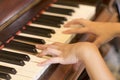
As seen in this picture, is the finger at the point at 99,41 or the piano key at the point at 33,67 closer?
the piano key at the point at 33,67

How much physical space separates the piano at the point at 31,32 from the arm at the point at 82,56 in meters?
0.05

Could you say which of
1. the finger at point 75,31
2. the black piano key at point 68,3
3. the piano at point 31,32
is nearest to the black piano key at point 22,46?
the piano at point 31,32

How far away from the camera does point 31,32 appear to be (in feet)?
4.35

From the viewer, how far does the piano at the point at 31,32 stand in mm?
1085

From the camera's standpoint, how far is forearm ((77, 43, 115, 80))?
1.03m

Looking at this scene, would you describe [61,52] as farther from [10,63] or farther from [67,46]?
[10,63]

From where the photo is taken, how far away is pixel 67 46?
3.78 ft

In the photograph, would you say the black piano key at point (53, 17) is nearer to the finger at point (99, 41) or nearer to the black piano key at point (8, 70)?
the finger at point (99, 41)

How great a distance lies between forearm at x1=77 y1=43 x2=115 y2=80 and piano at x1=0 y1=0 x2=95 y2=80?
5.0 inches

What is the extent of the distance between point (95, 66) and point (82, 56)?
69 millimetres

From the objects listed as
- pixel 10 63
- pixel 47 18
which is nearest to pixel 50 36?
pixel 47 18

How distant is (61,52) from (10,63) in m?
0.21

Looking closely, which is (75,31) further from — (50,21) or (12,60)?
(12,60)

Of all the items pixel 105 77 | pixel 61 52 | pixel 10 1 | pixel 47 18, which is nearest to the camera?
pixel 105 77
